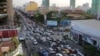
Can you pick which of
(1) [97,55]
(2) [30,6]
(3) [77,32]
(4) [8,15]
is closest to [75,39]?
(3) [77,32]

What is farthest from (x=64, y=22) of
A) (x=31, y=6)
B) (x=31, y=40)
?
(x=31, y=6)

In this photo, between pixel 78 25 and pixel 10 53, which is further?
pixel 78 25

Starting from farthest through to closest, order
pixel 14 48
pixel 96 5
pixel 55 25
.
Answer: pixel 96 5
pixel 55 25
pixel 14 48

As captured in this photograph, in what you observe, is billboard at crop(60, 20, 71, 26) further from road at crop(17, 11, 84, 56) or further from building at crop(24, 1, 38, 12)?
building at crop(24, 1, 38, 12)

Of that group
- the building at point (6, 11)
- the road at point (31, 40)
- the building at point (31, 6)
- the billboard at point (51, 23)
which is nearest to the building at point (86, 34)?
the road at point (31, 40)

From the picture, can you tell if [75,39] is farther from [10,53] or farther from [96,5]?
[96,5]

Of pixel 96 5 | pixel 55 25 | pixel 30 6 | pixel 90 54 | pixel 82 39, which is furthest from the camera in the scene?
pixel 30 6
